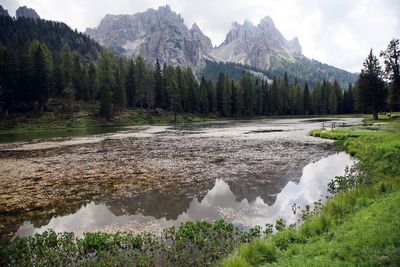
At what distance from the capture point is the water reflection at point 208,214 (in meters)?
15.1

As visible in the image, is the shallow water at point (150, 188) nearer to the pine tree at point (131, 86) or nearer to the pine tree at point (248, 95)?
the pine tree at point (131, 86)

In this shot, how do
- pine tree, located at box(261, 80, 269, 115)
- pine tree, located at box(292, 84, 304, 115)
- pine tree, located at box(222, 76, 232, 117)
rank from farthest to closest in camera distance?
1. pine tree, located at box(292, 84, 304, 115)
2. pine tree, located at box(261, 80, 269, 115)
3. pine tree, located at box(222, 76, 232, 117)

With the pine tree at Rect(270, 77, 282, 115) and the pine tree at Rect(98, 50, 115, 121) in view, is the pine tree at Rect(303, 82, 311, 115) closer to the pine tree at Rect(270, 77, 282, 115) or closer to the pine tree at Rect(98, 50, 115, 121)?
the pine tree at Rect(270, 77, 282, 115)

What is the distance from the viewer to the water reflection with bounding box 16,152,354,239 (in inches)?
593

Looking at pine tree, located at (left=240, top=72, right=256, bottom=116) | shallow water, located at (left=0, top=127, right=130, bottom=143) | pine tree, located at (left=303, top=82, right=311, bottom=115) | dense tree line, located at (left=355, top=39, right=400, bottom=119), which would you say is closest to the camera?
shallow water, located at (left=0, top=127, right=130, bottom=143)

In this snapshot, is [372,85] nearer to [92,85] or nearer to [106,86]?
[106,86]

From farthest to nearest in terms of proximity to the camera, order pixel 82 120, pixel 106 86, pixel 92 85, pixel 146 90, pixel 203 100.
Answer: pixel 203 100 → pixel 146 90 → pixel 92 85 → pixel 106 86 → pixel 82 120

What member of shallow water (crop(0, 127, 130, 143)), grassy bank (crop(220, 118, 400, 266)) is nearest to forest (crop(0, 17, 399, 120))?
shallow water (crop(0, 127, 130, 143))

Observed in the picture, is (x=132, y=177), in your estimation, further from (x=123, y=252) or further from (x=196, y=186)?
(x=123, y=252)

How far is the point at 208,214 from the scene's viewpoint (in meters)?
16.5

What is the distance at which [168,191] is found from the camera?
21141 millimetres

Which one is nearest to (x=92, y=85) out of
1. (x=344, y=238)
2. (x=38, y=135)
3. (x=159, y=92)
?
(x=159, y=92)

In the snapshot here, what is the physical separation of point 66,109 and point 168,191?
93.4 metres

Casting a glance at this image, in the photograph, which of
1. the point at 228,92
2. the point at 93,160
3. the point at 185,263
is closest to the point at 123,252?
the point at 185,263
